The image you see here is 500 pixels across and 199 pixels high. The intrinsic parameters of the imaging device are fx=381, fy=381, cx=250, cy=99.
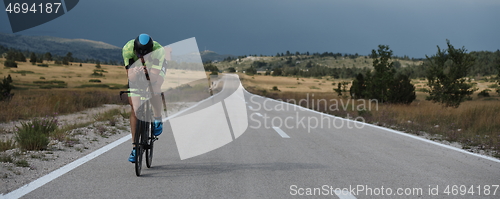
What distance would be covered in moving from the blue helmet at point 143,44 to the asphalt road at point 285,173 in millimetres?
1666

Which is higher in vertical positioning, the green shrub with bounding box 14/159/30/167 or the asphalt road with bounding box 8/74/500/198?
the green shrub with bounding box 14/159/30/167

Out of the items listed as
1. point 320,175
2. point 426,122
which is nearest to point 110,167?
point 320,175

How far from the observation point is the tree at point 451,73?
871 inches

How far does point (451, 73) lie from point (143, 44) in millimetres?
22087

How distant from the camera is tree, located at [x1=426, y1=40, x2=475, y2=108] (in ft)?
72.6

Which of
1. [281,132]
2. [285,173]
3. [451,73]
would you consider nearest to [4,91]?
[281,132]

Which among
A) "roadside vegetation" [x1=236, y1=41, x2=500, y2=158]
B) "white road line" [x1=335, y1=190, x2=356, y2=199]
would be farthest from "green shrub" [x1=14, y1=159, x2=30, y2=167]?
"roadside vegetation" [x1=236, y1=41, x2=500, y2=158]

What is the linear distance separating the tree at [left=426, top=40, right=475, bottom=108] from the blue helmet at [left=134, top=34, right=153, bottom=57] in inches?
832

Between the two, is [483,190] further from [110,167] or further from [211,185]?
[110,167]

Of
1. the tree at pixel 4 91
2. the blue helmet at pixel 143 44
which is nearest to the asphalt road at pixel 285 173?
the blue helmet at pixel 143 44

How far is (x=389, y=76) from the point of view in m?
26.0

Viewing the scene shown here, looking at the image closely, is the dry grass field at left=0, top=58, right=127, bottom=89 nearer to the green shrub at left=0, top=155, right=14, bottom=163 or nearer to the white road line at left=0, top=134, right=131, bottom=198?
the white road line at left=0, top=134, right=131, bottom=198

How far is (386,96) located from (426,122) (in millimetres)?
13112

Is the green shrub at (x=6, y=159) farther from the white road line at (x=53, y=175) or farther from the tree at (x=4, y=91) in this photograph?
the tree at (x=4, y=91)
